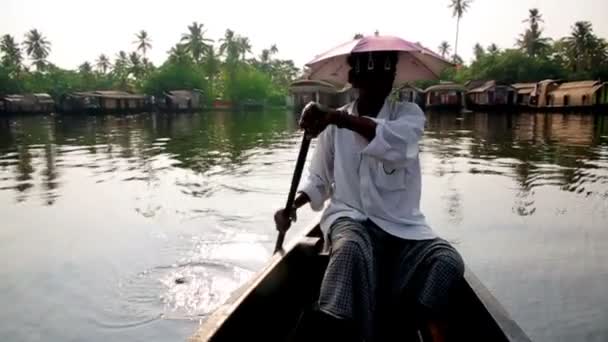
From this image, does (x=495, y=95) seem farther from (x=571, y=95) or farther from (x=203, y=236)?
(x=203, y=236)

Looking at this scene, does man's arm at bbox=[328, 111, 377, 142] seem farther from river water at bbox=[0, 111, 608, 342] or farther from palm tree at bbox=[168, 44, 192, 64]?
palm tree at bbox=[168, 44, 192, 64]

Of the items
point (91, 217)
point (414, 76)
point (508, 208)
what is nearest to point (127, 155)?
point (91, 217)

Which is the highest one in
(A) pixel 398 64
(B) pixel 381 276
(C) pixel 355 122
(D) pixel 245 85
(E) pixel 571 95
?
(D) pixel 245 85

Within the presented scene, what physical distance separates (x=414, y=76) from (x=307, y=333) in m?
1.40

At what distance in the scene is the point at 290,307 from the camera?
2678 millimetres

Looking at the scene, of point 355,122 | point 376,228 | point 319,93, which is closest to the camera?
point 355,122

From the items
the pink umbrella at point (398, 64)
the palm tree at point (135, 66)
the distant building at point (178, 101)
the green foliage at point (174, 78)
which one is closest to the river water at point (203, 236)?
the pink umbrella at point (398, 64)

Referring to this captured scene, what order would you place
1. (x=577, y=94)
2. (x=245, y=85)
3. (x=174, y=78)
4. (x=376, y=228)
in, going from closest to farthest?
(x=376, y=228), (x=577, y=94), (x=174, y=78), (x=245, y=85)

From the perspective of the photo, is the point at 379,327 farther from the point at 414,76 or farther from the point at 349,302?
the point at 414,76

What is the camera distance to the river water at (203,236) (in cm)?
391

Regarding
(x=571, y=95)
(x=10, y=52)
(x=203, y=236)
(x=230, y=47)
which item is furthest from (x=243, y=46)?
(x=203, y=236)

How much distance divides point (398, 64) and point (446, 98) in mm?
45583

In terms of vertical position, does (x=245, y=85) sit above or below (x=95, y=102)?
above

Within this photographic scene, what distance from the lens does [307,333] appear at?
213cm
